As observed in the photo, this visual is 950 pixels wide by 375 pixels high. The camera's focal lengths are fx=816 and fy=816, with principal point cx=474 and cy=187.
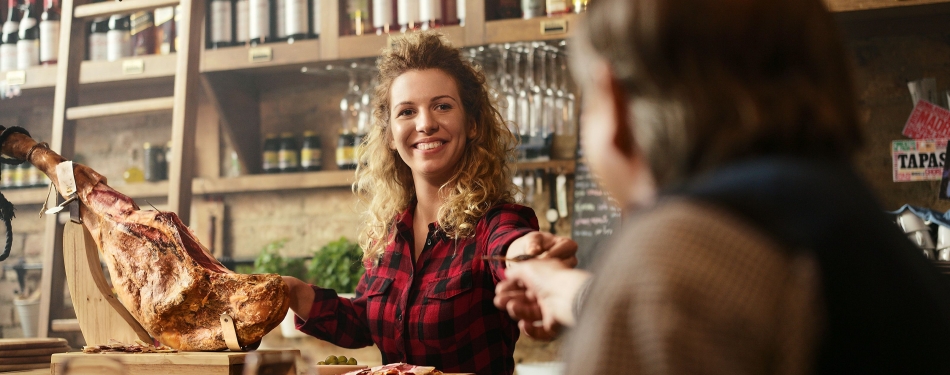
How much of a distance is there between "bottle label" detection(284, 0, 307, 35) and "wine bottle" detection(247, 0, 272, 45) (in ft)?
0.39

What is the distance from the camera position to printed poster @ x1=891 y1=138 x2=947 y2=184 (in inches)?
123

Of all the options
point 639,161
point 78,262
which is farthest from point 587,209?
point 639,161

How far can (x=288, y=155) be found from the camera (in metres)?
3.76

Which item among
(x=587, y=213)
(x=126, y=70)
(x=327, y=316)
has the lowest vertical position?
(x=327, y=316)

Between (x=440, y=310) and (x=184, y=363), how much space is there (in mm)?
541

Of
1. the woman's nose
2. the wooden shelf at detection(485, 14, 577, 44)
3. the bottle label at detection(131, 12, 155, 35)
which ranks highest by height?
the bottle label at detection(131, 12, 155, 35)

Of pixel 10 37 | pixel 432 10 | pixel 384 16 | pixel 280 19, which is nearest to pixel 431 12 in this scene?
pixel 432 10

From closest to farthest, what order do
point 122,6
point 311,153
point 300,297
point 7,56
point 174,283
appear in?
point 174,283 → point 300,297 → point 122,6 → point 311,153 → point 7,56

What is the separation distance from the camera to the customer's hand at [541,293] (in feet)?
3.09

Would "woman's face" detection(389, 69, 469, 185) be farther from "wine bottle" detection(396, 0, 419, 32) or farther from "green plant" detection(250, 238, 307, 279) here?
"green plant" detection(250, 238, 307, 279)

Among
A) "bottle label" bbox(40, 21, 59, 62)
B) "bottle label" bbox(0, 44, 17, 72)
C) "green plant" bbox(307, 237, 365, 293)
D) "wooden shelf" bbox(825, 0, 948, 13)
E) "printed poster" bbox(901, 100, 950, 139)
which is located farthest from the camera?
"bottle label" bbox(0, 44, 17, 72)

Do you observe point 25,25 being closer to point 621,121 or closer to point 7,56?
point 7,56

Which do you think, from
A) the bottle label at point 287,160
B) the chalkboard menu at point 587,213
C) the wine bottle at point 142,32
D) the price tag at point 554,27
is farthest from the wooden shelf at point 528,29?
the wine bottle at point 142,32

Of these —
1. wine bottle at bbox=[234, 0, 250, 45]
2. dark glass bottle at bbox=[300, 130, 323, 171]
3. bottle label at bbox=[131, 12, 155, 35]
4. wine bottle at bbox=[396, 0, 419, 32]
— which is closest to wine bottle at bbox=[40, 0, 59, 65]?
bottle label at bbox=[131, 12, 155, 35]
